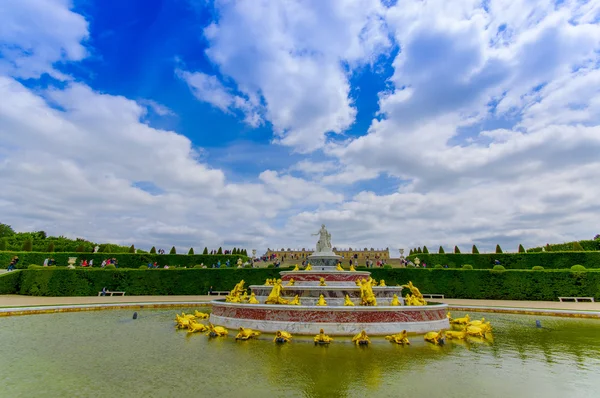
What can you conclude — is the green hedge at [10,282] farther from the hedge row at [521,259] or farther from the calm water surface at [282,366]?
the hedge row at [521,259]

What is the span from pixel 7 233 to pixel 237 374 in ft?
309

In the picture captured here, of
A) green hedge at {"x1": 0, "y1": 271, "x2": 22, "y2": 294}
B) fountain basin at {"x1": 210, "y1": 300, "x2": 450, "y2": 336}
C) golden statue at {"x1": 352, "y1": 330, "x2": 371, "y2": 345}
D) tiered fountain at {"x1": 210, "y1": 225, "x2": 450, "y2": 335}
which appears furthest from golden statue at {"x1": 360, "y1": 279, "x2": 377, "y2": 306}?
green hedge at {"x1": 0, "y1": 271, "x2": 22, "y2": 294}

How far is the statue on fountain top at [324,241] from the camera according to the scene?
25320 millimetres

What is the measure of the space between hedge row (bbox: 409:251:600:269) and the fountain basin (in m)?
28.5

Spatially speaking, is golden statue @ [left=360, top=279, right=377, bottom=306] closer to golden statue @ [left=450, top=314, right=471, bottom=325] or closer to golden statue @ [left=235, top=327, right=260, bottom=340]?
golden statue @ [left=450, top=314, right=471, bottom=325]

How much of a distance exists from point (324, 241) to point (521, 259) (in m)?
27.3

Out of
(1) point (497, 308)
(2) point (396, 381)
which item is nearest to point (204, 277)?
(1) point (497, 308)

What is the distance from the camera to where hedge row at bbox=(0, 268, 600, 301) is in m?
27.9

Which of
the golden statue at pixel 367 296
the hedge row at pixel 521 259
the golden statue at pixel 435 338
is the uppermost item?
the hedge row at pixel 521 259

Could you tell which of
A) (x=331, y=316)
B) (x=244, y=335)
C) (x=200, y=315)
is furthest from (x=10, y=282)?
(x=331, y=316)

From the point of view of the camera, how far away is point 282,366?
8.84 meters

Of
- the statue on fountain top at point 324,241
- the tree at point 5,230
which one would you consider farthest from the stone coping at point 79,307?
the tree at point 5,230

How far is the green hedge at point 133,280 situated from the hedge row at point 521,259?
25822 millimetres

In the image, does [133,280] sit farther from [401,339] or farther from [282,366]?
[401,339]
